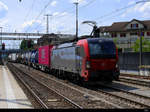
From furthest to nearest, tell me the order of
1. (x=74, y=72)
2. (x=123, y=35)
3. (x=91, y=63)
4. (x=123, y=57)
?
1. (x=123, y=35)
2. (x=123, y=57)
3. (x=74, y=72)
4. (x=91, y=63)

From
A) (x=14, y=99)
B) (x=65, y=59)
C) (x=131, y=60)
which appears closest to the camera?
(x=14, y=99)

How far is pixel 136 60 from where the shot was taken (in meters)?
28.3

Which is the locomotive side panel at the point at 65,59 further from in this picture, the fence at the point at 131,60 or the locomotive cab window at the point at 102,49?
the fence at the point at 131,60

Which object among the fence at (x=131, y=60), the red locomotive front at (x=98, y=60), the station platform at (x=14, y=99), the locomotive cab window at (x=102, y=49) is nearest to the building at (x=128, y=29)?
the fence at (x=131, y=60)

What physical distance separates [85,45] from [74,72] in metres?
2.83

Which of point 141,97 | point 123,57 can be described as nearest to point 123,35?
point 123,57

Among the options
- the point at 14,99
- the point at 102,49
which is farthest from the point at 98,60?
the point at 14,99

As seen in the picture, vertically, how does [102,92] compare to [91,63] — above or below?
below

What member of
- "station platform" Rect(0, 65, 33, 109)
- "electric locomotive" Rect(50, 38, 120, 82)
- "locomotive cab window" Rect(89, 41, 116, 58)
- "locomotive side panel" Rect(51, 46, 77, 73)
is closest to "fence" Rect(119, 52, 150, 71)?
"locomotive side panel" Rect(51, 46, 77, 73)

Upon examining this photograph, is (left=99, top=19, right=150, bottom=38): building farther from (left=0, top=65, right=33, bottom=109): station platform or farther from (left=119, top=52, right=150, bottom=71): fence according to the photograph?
(left=0, top=65, right=33, bottom=109): station platform

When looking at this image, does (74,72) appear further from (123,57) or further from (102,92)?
(123,57)

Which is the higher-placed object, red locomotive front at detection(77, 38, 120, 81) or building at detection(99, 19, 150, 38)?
building at detection(99, 19, 150, 38)

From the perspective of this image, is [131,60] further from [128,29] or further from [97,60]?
[128,29]

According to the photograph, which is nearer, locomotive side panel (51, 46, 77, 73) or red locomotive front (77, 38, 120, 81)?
red locomotive front (77, 38, 120, 81)
